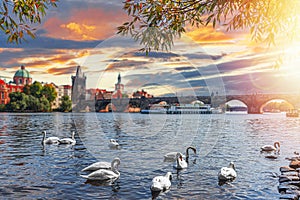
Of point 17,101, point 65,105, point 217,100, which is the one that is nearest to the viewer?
point 217,100

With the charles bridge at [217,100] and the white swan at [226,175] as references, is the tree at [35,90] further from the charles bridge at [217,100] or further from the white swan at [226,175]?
the white swan at [226,175]

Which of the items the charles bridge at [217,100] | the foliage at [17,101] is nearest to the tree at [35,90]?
the foliage at [17,101]

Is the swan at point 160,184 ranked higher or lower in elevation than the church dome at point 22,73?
lower

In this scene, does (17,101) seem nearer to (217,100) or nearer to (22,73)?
(217,100)

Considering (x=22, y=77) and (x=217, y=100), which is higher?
(x=22, y=77)

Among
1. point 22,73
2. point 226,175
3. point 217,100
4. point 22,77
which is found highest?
point 22,73

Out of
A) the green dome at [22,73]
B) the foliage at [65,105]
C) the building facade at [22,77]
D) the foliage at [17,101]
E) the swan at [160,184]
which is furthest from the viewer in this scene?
the green dome at [22,73]

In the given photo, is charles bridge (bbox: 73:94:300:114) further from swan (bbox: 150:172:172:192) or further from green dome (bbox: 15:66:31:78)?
swan (bbox: 150:172:172:192)

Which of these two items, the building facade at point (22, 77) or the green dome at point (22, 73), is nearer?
the building facade at point (22, 77)

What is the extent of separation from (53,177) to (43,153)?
6929 mm

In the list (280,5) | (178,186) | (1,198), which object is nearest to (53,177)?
(1,198)

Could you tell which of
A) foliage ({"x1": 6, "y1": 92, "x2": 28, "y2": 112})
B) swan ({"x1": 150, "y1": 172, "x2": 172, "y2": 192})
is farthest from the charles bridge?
swan ({"x1": 150, "y1": 172, "x2": 172, "y2": 192})

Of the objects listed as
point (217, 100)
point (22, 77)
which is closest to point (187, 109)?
point (217, 100)

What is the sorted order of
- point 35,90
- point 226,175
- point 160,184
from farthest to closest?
point 35,90 → point 226,175 → point 160,184
